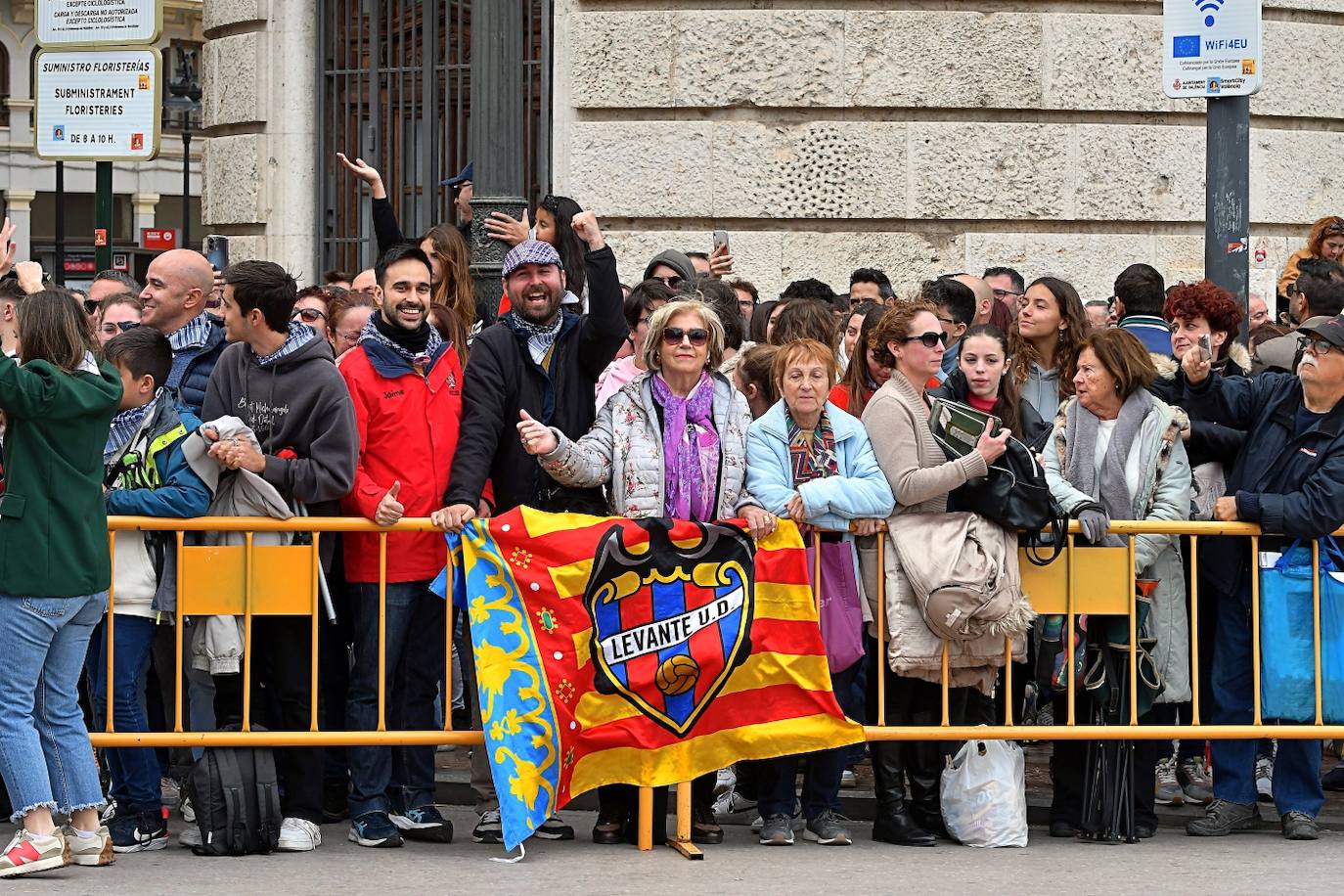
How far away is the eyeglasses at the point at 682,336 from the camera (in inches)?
279

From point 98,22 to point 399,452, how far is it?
12.3 ft

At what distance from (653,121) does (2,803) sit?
596 cm

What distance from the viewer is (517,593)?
6.98m

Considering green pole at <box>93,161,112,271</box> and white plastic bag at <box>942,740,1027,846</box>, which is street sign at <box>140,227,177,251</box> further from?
white plastic bag at <box>942,740,1027,846</box>

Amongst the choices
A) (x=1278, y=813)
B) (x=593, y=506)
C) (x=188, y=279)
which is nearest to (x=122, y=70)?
(x=188, y=279)

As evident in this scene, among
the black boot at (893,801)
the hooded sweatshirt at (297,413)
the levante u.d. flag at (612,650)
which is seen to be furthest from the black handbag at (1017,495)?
the hooded sweatshirt at (297,413)

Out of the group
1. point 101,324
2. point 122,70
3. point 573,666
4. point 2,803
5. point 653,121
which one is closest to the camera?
point 573,666

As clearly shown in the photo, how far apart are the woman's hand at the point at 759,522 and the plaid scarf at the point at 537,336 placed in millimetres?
1008

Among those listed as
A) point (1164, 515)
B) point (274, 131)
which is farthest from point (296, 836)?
point (274, 131)

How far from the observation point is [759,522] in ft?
23.0

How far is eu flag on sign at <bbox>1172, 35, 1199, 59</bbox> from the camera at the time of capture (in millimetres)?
8398

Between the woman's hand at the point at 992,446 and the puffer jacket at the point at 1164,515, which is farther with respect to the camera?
the puffer jacket at the point at 1164,515

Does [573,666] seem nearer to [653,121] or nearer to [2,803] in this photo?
[2,803]

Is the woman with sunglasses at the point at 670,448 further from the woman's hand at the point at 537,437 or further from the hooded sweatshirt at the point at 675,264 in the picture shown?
the hooded sweatshirt at the point at 675,264
